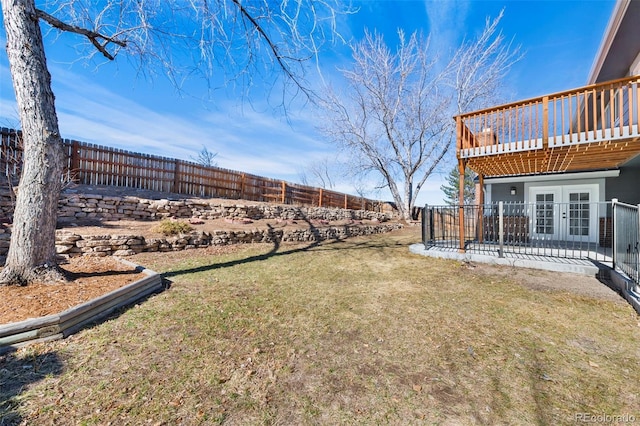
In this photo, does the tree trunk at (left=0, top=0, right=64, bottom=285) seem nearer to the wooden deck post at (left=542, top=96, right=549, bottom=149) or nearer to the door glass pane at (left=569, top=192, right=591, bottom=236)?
the wooden deck post at (left=542, top=96, right=549, bottom=149)

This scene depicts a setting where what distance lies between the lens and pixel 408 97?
1709 cm

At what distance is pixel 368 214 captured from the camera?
17156 millimetres

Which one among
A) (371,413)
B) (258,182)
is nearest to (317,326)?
(371,413)

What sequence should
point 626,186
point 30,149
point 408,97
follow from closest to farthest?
1. point 30,149
2. point 626,186
3. point 408,97

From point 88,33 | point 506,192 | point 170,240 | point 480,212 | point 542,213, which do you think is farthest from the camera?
point 506,192

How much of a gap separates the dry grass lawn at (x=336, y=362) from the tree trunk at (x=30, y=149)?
153 centimetres

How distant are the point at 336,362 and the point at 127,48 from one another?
597cm

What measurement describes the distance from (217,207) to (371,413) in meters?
9.28

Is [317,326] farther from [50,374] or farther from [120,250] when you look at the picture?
[120,250]

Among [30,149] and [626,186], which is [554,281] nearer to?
[626,186]

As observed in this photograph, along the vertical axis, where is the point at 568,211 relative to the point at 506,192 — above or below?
below

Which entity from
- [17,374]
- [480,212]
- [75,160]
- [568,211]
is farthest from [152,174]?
[568,211]

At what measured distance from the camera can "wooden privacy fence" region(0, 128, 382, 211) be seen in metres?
7.26

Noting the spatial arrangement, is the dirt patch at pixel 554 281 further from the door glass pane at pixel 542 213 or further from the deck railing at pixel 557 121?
the door glass pane at pixel 542 213
